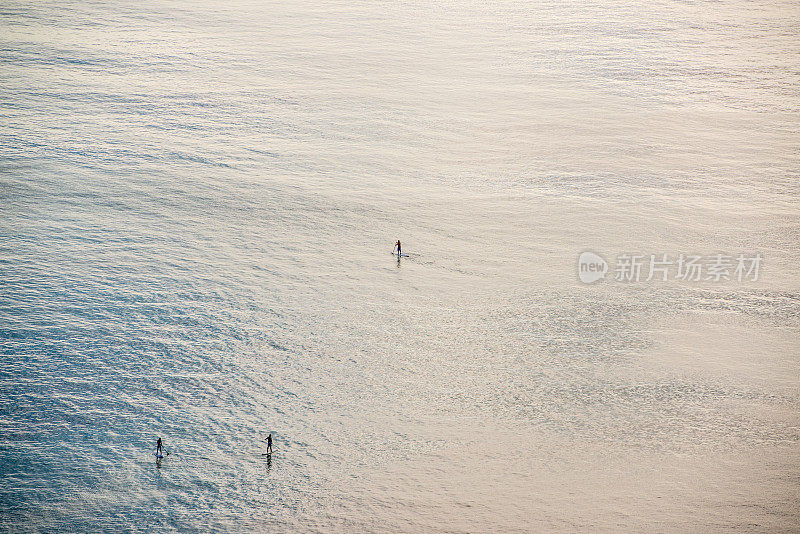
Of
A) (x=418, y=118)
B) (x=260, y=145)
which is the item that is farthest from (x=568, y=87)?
(x=260, y=145)

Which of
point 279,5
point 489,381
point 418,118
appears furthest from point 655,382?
point 279,5

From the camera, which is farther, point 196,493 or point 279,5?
point 279,5

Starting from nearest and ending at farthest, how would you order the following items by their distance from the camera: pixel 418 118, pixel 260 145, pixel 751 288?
1. pixel 751 288
2. pixel 260 145
3. pixel 418 118

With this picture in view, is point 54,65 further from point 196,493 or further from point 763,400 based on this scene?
point 763,400

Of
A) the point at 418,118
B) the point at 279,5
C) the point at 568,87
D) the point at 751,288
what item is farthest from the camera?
the point at 279,5

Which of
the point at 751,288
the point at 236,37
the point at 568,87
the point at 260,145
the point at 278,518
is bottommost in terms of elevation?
the point at 278,518

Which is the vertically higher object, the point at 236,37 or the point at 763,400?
the point at 236,37
